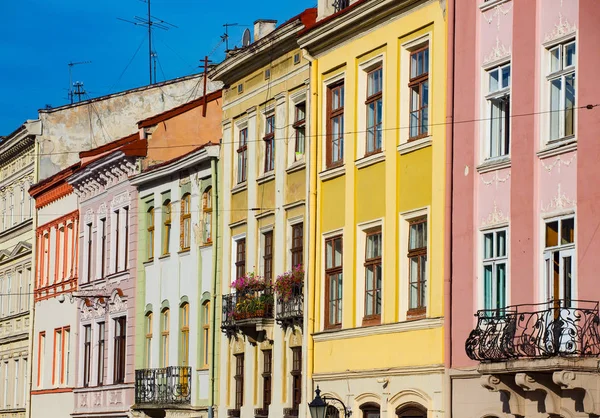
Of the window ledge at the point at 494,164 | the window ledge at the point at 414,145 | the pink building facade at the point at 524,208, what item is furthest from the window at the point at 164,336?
the window ledge at the point at 494,164

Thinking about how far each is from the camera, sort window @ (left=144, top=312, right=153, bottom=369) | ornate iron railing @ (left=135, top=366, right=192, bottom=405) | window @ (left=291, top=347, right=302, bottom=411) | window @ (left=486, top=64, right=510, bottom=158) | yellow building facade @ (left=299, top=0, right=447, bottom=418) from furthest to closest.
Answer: window @ (left=144, top=312, right=153, bottom=369), ornate iron railing @ (left=135, top=366, right=192, bottom=405), window @ (left=291, top=347, right=302, bottom=411), yellow building facade @ (left=299, top=0, right=447, bottom=418), window @ (left=486, top=64, right=510, bottom=158)

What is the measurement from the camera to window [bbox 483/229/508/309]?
2625cm

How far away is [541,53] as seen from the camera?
25.5 meters

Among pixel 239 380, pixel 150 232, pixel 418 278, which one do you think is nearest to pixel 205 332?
pixel 239 380

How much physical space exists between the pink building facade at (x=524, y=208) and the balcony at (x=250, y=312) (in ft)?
27.2

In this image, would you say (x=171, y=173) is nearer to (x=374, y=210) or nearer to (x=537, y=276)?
(x=374, y=210)

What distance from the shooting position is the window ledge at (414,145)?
94.0 ft

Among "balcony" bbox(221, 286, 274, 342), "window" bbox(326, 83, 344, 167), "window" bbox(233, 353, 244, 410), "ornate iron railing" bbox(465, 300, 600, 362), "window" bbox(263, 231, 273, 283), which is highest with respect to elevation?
"window" bbox(326, 83, 344, 167)

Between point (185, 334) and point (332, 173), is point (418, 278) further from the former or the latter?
point (185, 334)

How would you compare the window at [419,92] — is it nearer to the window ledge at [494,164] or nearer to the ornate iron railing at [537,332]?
the window ledge at [494,164]

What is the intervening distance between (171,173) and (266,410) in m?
9.10

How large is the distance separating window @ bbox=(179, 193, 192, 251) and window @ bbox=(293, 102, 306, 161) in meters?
7.03

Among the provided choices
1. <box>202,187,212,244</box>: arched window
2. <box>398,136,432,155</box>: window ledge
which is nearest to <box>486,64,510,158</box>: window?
<box>398,136,432,155</box>: window ledge

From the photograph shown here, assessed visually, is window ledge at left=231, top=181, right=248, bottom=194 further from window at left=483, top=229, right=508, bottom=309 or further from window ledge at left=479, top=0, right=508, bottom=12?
window at left=483, top=229, right=508, bottom=309
